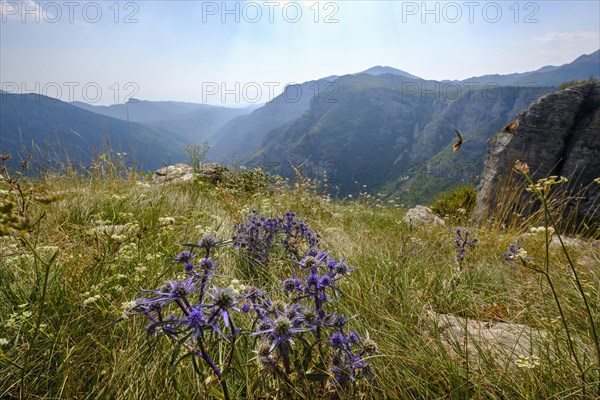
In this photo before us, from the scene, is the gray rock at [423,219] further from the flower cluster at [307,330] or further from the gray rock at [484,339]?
the flower cluster at [307,330]

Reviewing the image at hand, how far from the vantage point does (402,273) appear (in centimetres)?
318

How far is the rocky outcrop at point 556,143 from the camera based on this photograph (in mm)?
11359

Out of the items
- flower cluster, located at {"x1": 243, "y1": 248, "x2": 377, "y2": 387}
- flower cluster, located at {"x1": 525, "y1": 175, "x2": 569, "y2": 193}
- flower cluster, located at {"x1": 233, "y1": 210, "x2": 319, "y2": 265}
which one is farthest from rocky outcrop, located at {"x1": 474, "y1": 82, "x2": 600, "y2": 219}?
flower cluster, located at {"x1": 243, "y1": 248, "x2": 377, "y2": 387}

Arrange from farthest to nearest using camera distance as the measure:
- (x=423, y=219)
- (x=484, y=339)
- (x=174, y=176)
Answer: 1. (x=174, y=176)
2. (x=423, y=219)
3. (x=484, y=339)

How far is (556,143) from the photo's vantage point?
12.0 metres

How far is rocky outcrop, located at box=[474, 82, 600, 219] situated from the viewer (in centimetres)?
1136

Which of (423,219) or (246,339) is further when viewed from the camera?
(423,219)

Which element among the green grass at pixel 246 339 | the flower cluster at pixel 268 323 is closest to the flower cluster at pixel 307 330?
the flower cluster at pixel 268 323

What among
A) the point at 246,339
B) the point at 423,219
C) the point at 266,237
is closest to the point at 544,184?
the point at 246,339

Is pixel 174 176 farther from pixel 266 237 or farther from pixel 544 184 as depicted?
pixel 544 184

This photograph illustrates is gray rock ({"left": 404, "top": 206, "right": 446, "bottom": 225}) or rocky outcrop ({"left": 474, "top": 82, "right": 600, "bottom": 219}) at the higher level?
→ rocky outcrop ({"left": 474, "top": 82, "right": 600, "bottom": 219})

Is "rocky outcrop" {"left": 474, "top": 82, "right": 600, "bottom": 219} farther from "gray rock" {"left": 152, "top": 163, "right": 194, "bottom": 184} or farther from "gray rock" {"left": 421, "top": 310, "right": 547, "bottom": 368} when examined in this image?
"gray rock" {"left": 421, "top": 310, "right": 547, "bottom": 368}

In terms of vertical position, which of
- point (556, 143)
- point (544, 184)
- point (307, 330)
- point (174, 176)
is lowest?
point (307, 330)

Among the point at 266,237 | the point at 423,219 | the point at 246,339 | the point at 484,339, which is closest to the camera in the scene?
the point at 246,339
